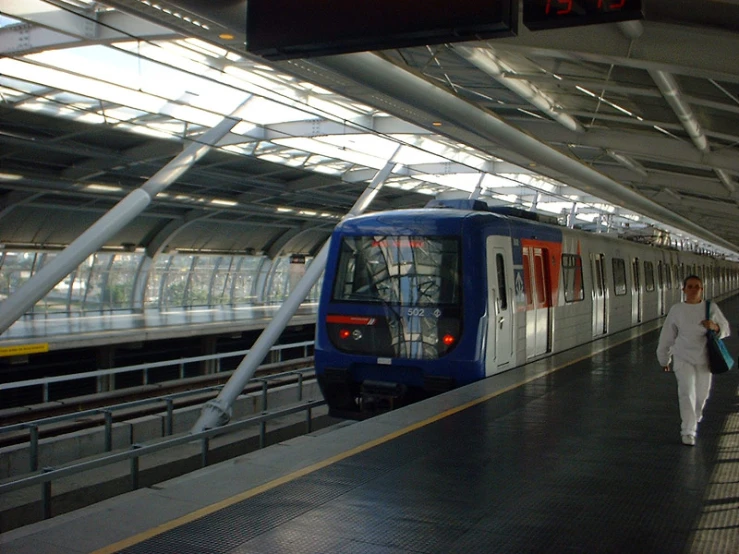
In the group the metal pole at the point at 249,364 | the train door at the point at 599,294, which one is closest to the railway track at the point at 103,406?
the metal pole at the point at 249,364

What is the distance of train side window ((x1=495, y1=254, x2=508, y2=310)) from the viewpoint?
Result: 11.2 m

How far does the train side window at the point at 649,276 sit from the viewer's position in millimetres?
22859

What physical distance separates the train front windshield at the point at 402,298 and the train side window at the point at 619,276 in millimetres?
8830

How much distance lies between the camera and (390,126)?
20.6m

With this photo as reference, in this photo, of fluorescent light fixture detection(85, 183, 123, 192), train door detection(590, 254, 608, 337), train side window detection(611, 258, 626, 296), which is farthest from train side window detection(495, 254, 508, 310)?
fluorescent light fixture detection(85, 183, 123, 192)

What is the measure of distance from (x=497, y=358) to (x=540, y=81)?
4760 mm

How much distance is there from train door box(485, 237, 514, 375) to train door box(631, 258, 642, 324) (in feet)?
33.2

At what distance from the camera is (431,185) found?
A: 34.1 m

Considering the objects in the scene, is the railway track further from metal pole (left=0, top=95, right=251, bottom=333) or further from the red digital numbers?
the red digital numbers

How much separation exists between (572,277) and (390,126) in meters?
7.56

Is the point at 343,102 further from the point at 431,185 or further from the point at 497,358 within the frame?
the point at 431,185

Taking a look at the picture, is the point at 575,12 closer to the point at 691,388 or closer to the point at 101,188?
the point at 691,388

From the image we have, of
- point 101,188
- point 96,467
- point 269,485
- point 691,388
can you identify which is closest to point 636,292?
point 691,388

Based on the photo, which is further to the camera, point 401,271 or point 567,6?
point 401,271
